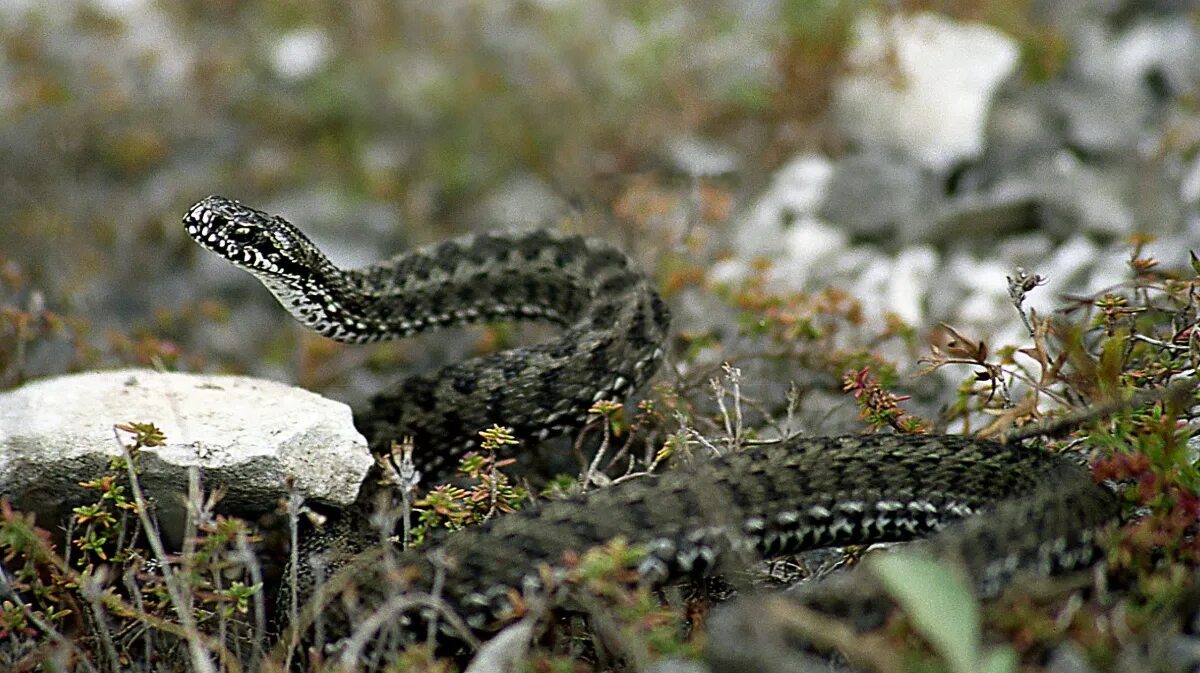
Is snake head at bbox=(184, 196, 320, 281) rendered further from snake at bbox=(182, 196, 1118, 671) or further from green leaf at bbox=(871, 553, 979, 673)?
green leaf at bbox=(871, 553, 979, 673)

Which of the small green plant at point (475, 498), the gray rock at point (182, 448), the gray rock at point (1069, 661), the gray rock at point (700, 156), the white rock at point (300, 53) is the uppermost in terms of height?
the white rock at point (300, 53)

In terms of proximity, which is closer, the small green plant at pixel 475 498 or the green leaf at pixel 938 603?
the green leaf at pixel 938 603

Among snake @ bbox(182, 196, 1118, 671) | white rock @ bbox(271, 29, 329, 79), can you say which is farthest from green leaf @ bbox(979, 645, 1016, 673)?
white rock @ bbox(271, 29, 329, 79)

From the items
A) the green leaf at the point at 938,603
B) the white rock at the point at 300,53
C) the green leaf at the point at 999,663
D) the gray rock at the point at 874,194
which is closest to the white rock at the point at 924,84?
the gray rock at the point at 874,194

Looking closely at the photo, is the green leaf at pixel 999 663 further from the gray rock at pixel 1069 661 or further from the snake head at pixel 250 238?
the snake head at pixel 250 238

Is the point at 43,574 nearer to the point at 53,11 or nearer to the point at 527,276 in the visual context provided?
the point at 527,276

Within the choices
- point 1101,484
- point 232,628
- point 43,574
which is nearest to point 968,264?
point 1101,484

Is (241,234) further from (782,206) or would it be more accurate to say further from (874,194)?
(874,194)
